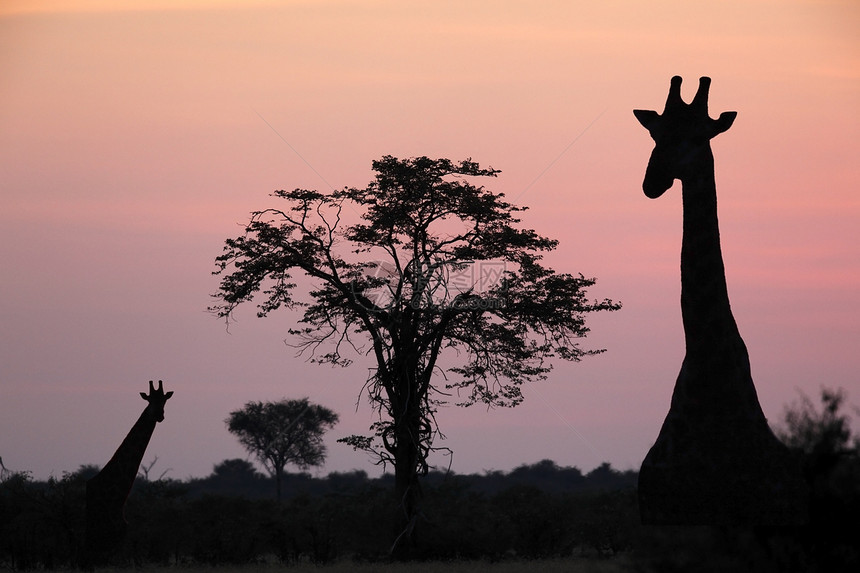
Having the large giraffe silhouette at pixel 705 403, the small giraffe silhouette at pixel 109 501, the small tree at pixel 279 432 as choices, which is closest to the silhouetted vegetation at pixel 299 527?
the small giraffe silhouette at pixel 109 501

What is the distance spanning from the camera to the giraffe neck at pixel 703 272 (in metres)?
15.1

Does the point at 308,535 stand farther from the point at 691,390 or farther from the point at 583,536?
the point at 691,390

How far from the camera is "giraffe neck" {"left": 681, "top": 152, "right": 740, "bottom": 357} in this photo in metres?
15.1

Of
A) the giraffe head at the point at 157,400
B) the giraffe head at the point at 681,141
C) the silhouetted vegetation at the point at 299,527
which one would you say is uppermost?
the giraffe head at the point at 681,141

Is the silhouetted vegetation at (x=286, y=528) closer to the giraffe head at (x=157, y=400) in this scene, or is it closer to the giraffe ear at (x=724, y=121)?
the giraffe head at (x=157, y=400)

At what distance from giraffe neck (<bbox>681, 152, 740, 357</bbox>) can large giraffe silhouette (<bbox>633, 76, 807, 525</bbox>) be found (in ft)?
0.05

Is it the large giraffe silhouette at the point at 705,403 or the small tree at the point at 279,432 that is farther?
the small tree at the point at 279,432

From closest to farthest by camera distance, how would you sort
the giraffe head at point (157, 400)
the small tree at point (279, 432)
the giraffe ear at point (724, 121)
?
the giraffe ear at point (724, 121), the giraffe head at point (157, 400), the small tree at point (279, 432)

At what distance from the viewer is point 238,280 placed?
31.9 meters

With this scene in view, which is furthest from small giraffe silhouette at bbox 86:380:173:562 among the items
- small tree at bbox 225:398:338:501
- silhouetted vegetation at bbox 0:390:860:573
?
small tree at bbox 225:398:338:501

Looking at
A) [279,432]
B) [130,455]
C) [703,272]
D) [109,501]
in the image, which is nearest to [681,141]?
[703,272]

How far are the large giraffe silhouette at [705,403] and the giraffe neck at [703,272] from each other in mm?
14

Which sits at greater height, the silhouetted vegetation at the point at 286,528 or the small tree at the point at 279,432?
the small tree at the point at 279,432

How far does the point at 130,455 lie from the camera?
25.3 metres
